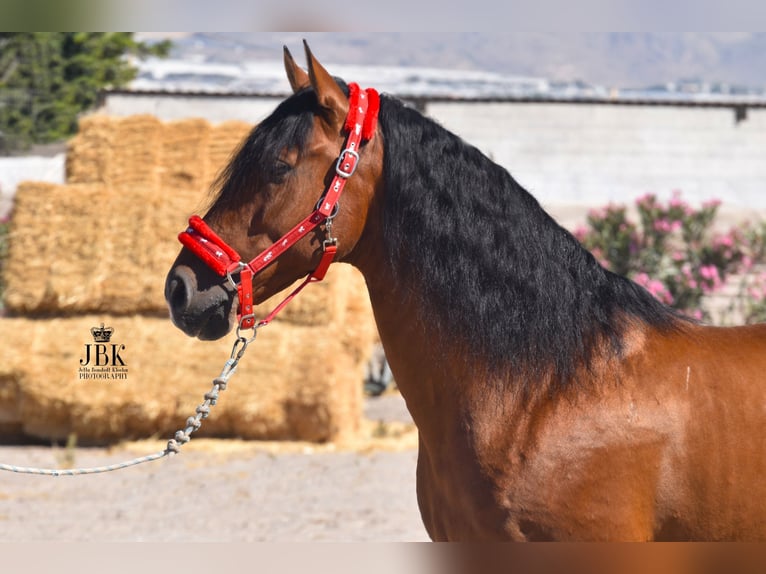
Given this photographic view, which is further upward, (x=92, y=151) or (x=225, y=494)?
(x=92, y=151)

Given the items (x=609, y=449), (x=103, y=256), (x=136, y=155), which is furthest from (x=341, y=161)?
(x=136, y=155)

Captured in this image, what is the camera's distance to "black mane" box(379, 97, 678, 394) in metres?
2.24

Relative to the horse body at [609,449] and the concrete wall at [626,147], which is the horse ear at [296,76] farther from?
the concrete wall at [626,147]

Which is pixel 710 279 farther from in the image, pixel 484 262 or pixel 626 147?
pixel 484 262

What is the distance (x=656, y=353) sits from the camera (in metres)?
2.26

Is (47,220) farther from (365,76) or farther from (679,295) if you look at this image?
(365,76)

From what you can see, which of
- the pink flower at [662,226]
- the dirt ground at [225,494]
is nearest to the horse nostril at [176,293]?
the dirt ground at [225,494]

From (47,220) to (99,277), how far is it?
761 millimetres

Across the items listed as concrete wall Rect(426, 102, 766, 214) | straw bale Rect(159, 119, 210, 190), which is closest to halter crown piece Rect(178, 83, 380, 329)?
straw bale Rect(159, 119, 210, 190)

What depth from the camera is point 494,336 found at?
2242mm

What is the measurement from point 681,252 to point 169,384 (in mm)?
5243
